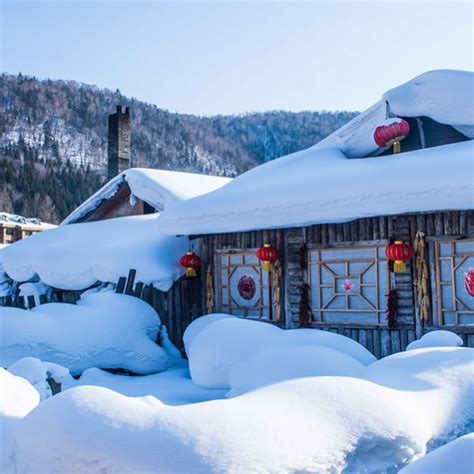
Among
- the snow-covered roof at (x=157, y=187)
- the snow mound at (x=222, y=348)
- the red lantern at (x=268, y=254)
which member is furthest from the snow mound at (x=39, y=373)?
the snow-covered roof at (x=157, y=187)

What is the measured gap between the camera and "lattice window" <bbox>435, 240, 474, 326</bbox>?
29.6 feet

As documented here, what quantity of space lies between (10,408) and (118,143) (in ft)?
58.3

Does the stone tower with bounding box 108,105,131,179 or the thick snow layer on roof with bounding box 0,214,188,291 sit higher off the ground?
the stone tower with bounding box 108,105,131,179

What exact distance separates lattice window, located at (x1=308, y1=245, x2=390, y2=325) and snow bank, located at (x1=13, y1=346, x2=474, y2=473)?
546 centimetres

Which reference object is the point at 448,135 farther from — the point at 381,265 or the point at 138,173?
the point at 138,173

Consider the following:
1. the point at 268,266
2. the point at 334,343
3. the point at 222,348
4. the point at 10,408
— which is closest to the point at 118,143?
the point at 268,266

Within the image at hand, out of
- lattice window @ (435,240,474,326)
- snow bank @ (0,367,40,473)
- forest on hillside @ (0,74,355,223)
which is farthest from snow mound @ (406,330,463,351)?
forest on hillside @ (0,74,355,223)

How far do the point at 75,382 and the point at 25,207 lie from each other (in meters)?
42.3

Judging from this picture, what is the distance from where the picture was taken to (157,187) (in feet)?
50.5

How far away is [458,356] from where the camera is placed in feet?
17.7

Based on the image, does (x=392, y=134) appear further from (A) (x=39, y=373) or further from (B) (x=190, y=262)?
(A) (x=39, y=373)

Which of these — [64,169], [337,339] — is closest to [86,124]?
[64,169]

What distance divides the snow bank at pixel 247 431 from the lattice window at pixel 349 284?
5.46 m

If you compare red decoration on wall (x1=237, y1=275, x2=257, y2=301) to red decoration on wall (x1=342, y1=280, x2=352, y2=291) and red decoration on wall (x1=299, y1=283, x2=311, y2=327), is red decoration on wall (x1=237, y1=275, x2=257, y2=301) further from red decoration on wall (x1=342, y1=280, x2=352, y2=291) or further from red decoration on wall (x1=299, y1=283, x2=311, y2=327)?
red decoration on wall (x1=342, y1=280, x2=352, y2=291)
